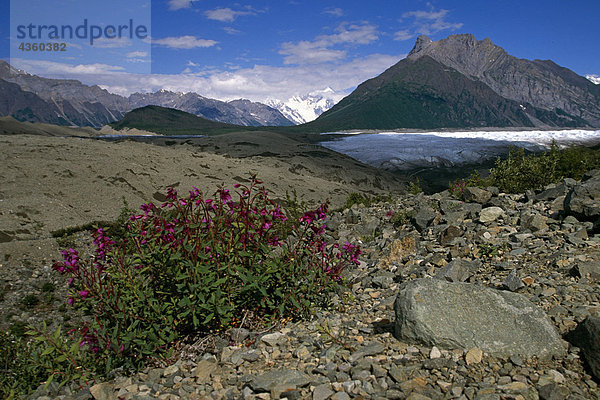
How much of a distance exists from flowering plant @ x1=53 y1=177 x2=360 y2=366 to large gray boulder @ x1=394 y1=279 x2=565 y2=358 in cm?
111

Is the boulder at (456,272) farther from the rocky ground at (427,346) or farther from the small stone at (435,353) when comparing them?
the small stone at (435,353)

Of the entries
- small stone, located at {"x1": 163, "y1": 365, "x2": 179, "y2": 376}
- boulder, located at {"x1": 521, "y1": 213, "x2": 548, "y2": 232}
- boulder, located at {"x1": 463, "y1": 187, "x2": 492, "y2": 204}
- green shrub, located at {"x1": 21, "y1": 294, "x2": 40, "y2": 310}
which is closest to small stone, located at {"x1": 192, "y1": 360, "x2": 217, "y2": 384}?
small stone, located at {"x1": 163, "y1": 365, "x2": 179, "y2": 376}

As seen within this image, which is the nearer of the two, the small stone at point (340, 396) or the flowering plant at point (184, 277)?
the small stone at point (340, 396)

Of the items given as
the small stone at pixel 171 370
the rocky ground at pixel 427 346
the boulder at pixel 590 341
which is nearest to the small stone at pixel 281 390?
the rocky ground at pixel 427 346

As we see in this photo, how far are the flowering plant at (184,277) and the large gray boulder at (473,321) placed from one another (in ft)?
3.63

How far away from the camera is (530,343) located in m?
3.18

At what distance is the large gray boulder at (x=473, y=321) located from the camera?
3197 mm

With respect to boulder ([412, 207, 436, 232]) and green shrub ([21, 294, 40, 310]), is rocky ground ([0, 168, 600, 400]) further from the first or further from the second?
green shrub ([21, 294, 40, 310])

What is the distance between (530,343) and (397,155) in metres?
58.7

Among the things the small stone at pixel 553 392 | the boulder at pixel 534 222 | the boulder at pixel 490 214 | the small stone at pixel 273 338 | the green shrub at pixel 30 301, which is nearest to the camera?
the small stone at pixel 553 392

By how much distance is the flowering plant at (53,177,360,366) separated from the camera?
353cm

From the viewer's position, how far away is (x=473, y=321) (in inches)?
134

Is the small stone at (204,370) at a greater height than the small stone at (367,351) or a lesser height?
lesser

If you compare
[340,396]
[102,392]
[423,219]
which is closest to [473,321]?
[340,396]
